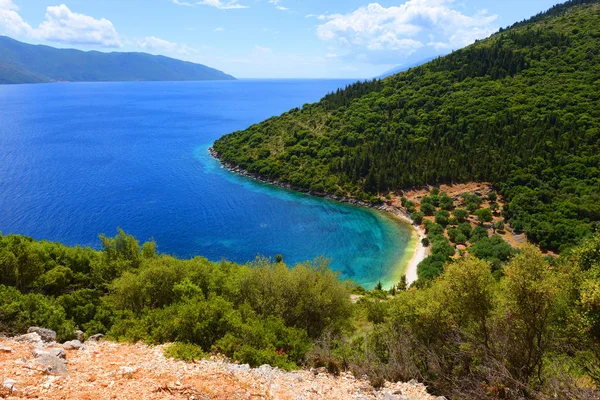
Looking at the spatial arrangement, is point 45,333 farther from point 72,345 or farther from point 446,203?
point 446,203

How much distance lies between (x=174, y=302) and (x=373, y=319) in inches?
621

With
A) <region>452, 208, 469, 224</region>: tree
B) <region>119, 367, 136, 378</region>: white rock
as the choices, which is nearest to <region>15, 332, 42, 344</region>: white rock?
<region>119, 367, 136, 378</region>: white rock

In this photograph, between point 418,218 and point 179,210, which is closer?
point 418,218

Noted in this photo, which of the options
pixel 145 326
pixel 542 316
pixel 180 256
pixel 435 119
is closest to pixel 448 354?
pixel 542 316

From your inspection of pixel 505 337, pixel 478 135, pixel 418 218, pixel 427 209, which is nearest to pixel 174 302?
pixel 505 337

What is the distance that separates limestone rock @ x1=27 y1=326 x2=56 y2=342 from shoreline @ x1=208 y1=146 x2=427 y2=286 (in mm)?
40574

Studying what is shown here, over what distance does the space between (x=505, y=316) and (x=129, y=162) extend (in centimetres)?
11217

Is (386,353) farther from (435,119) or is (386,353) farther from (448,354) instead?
(435,119)

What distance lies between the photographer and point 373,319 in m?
28.1

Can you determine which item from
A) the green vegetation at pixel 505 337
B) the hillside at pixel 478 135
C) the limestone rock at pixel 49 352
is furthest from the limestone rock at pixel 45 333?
the hillside at pixel 478 135

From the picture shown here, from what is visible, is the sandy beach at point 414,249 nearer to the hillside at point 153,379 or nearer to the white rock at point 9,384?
the hillside at point 153,379

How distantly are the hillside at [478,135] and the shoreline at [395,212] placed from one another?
1.53 metres

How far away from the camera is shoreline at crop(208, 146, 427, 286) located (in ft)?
174

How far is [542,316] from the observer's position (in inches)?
536
